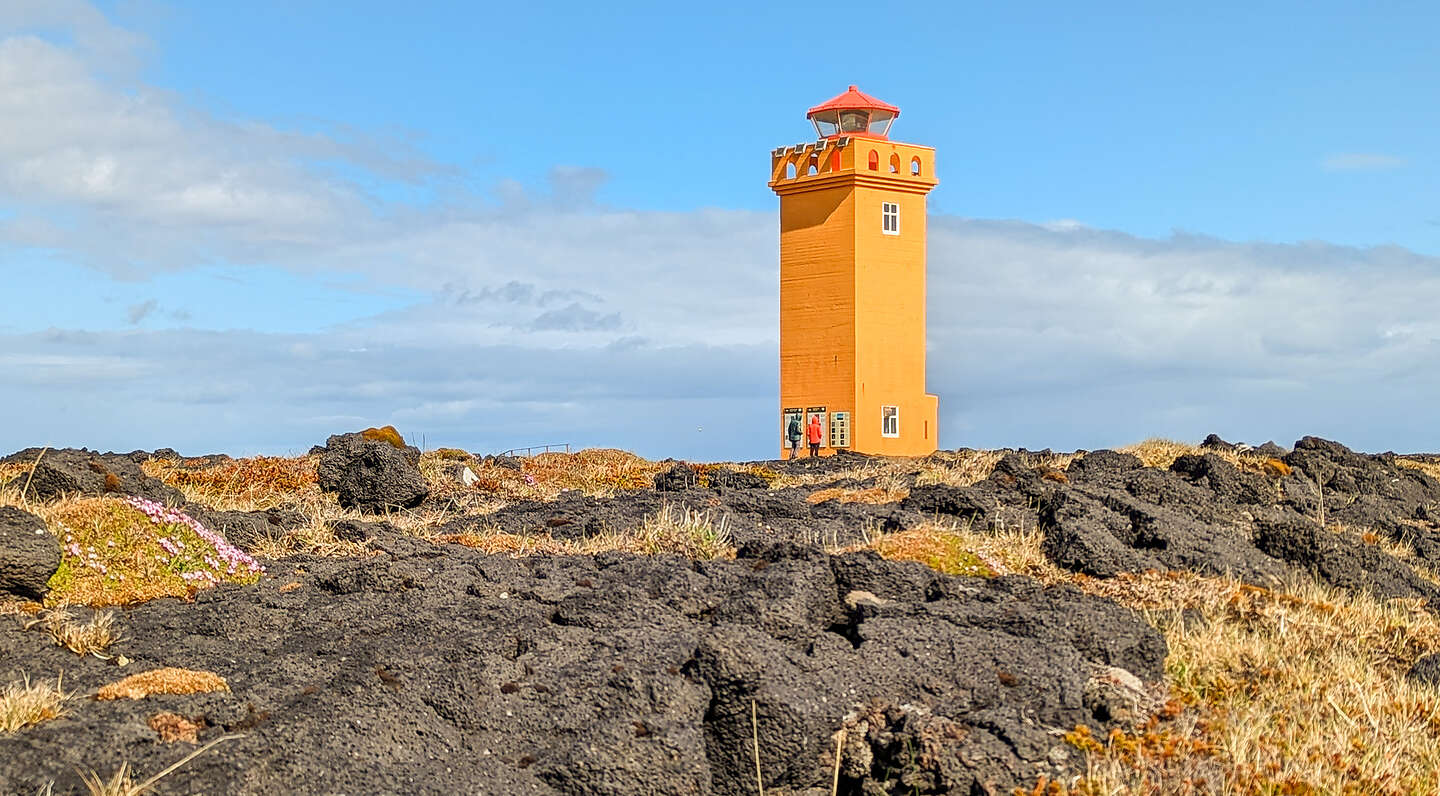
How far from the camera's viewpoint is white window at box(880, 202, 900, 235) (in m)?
28.5

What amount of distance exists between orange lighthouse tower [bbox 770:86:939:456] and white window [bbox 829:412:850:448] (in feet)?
0.07

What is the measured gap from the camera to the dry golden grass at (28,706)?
488 cm

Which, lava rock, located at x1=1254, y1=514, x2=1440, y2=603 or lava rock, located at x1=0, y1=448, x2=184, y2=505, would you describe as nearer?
lava rock, located at x1=1254, y1=514, x2=1440, y2=603

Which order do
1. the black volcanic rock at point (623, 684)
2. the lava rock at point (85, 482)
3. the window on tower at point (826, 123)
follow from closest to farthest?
the black volcanic rock at point (623, 684), the lava rock at point (85, 482), the window on tower at point (826, 123)

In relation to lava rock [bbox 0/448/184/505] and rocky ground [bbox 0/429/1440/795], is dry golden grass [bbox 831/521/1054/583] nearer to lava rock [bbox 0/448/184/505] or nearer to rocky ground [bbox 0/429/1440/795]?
rocky ground [bbox 0/429/1440/795]

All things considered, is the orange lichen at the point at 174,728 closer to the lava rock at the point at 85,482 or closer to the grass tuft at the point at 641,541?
the grass tuft at the point at 641,541

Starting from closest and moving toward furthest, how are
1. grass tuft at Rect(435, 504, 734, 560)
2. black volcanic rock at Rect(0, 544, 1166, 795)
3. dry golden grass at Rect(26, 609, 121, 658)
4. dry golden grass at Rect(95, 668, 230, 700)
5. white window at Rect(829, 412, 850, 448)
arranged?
black volcanic rock at Rect(0, 544, 1166, 795) < dry golden grass at Rect(95, 668, 230, 700) < dry golden grass at Rect(26, 609, 121, 658) < grass tuft at Rect(435, 504, 734, 560) < white window at Rect(829, 412, 850, 448)

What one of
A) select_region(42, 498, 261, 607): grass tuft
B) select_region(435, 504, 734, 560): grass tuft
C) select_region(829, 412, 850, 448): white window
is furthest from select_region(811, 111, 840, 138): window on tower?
select_region(42, 498, 261, 607): grass tuft

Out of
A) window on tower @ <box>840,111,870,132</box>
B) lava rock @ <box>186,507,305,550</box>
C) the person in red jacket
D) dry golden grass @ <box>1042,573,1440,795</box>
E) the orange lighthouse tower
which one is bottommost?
dry golden grass @ <box>1042,573,1440,795</box>

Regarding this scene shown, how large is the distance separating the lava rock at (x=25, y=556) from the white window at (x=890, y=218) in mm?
23089

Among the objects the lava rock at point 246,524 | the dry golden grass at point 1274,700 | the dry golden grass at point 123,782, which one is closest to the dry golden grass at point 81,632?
the dry golden grass at point 123,782

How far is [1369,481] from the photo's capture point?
14781 millimetres

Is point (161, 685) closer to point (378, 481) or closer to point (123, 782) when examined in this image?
point (123, 782)

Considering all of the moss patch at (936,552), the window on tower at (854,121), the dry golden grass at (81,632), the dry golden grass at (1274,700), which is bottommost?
the dry golden grass at (1274,700)
